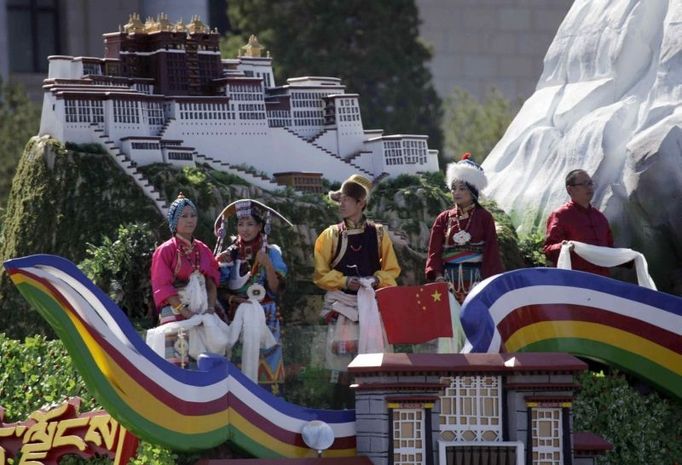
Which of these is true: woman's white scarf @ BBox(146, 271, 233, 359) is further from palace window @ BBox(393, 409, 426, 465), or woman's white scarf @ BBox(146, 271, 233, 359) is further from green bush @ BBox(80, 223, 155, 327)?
green bush @ BBox(80, 223, 155, 327)

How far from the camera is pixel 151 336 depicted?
52.6 ft

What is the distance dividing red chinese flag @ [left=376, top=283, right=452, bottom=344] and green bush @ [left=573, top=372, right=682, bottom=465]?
1642 mm

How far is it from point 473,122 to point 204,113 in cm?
1671

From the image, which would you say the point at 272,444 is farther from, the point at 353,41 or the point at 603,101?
the point at 353,41

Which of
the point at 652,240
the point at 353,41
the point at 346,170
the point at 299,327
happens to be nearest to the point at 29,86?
the point at 353,41

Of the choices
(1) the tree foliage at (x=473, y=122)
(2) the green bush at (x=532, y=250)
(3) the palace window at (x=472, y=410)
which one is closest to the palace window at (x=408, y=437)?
(3) the palace window at (x=472, y=410)

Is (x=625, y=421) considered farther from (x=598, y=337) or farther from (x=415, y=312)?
(x=415, y=312)

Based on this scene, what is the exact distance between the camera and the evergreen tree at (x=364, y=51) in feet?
116

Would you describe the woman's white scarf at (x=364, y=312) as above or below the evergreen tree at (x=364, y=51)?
below

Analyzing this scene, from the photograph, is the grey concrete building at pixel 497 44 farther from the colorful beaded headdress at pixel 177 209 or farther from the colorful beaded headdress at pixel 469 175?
the colorful beaded headdress at pixel 177 209

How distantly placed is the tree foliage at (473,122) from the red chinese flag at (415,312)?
19404 mm

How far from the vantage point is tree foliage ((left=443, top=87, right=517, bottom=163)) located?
3653 cm

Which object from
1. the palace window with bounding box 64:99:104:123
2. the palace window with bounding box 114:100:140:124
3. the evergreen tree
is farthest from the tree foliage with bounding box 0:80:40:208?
the palace window with bounding box 64:99:104:123

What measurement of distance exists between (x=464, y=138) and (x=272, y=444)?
74.7ft
